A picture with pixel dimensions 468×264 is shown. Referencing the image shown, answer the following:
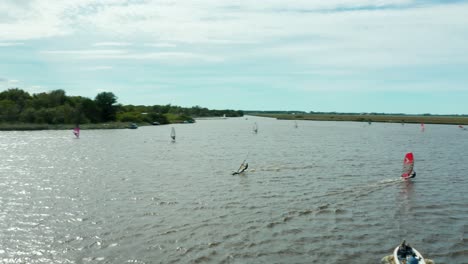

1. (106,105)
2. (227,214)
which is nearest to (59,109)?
(106,105)

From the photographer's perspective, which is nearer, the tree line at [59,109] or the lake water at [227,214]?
the lake water at [227,214]

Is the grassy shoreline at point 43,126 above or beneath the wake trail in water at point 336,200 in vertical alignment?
above

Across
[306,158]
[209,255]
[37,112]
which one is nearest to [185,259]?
[209,255]

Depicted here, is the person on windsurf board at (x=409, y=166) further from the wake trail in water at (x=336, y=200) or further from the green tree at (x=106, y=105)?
the green tree at (x=106, y=105)

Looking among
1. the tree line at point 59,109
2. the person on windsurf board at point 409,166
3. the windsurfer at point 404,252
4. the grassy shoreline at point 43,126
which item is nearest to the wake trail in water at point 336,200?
the person on windsurf board at point 409,166

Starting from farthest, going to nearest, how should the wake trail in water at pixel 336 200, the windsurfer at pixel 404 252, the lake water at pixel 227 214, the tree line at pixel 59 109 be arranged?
the tree line at pixel 59 109 → the wake trail in water at pixel 336 200 → the lake water at pixel 227 214 → the windsurfer at pixel 404 252

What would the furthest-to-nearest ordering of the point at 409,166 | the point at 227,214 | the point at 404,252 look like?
the point at 409,166, the point at 227,214, the point at 404,252

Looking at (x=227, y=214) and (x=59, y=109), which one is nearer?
(x=227, y=214)

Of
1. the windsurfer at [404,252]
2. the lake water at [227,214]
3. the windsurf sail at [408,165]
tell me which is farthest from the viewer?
the windsurf sail at [408,165]

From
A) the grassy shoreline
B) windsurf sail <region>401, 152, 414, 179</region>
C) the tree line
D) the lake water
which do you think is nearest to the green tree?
the tree line

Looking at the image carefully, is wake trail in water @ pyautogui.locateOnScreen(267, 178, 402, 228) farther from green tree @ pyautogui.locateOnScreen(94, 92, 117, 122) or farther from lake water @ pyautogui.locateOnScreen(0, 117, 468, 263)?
green tree @ pyautogui.locateOnScreen(94, 92, 117, 122)

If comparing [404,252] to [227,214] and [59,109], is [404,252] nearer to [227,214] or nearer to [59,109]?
[227,214]

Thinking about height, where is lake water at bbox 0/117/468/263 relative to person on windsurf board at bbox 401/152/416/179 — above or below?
below

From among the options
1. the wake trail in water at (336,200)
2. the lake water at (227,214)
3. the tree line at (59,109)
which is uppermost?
the tree line at (59,109)
